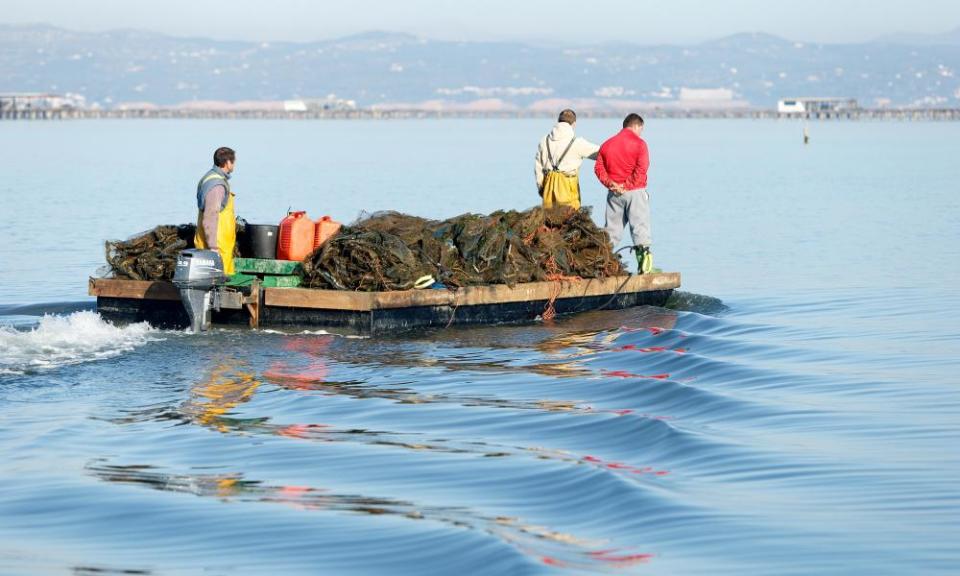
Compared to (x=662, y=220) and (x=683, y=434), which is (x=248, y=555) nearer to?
(x=683, y=434)

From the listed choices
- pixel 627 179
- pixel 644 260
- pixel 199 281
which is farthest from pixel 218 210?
pixel 644 260

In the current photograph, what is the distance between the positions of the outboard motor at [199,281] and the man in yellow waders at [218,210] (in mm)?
223

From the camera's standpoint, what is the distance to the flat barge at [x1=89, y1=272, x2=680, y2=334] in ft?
52.9

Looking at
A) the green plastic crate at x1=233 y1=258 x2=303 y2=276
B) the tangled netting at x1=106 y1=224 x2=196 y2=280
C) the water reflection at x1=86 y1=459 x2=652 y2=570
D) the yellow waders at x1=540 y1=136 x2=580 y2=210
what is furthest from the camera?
the yellow waders at x1=540 y1=136 x2=580 y2=210

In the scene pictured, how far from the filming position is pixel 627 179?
18.6 m

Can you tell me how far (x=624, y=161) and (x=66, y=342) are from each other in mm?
6939

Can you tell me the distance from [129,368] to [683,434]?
215 inches

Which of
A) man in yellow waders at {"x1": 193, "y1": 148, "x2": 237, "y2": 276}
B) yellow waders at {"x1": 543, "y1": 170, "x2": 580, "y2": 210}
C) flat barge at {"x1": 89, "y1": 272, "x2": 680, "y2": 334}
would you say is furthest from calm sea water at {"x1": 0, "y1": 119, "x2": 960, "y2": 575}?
yellow waders at {"x1": 543, "y1": 170, "x2": 580, "y2": 210}

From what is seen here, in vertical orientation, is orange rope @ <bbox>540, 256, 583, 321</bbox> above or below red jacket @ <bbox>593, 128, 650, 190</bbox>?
below

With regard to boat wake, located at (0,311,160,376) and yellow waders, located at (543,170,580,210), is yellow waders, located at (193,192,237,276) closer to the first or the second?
boat wake, located at (0,311,160,376)

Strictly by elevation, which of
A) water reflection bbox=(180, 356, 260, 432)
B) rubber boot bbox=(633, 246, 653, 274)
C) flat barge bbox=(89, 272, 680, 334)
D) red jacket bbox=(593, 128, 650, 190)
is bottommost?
water reflection bbox=(180, 356, 260, 432)

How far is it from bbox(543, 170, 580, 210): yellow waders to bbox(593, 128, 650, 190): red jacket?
1.31 ft

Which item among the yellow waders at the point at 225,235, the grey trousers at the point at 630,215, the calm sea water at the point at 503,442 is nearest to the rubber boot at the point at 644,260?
the grey trousers at the point at 630,215

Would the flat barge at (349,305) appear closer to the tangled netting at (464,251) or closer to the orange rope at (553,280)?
the orange rope at (553,280)
